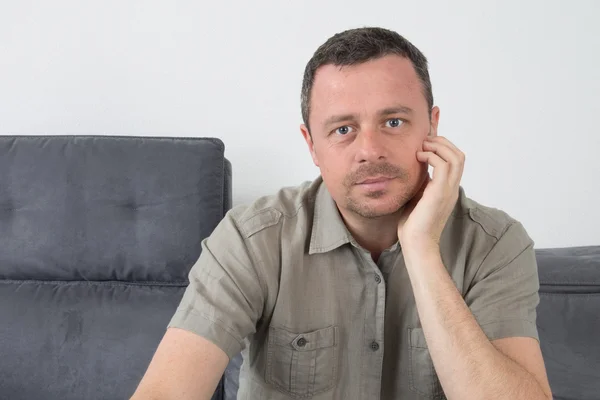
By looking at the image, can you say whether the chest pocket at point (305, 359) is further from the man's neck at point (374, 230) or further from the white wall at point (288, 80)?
the white wall at point (288, 80)

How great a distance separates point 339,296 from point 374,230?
0.17 meters

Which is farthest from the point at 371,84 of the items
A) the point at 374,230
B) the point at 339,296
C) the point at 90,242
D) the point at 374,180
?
the point at 90,242

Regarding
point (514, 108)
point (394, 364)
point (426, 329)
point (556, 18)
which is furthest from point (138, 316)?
point (556, 18)

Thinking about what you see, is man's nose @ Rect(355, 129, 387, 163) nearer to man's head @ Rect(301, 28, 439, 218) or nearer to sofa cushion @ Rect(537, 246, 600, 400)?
man's head @ Rect(301, 28, 439, 218)

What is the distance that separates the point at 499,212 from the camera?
1485 millimetres

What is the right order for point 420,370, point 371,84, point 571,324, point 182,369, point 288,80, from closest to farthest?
point 182,369, point 371,84, point 420,370, point 571,324, point 288,80

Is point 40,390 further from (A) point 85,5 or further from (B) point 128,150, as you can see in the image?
(A) point 85,5

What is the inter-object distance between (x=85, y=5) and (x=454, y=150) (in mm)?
1386

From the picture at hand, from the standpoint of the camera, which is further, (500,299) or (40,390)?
(40,390)

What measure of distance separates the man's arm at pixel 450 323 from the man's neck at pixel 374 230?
5cm

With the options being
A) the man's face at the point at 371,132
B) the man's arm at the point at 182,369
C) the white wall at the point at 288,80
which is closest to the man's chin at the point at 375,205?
the man's face at the point at 371,132

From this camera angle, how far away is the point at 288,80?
2.11 metres

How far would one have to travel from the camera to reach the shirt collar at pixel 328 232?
140 cm

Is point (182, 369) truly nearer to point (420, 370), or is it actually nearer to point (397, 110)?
point (420, 370)
